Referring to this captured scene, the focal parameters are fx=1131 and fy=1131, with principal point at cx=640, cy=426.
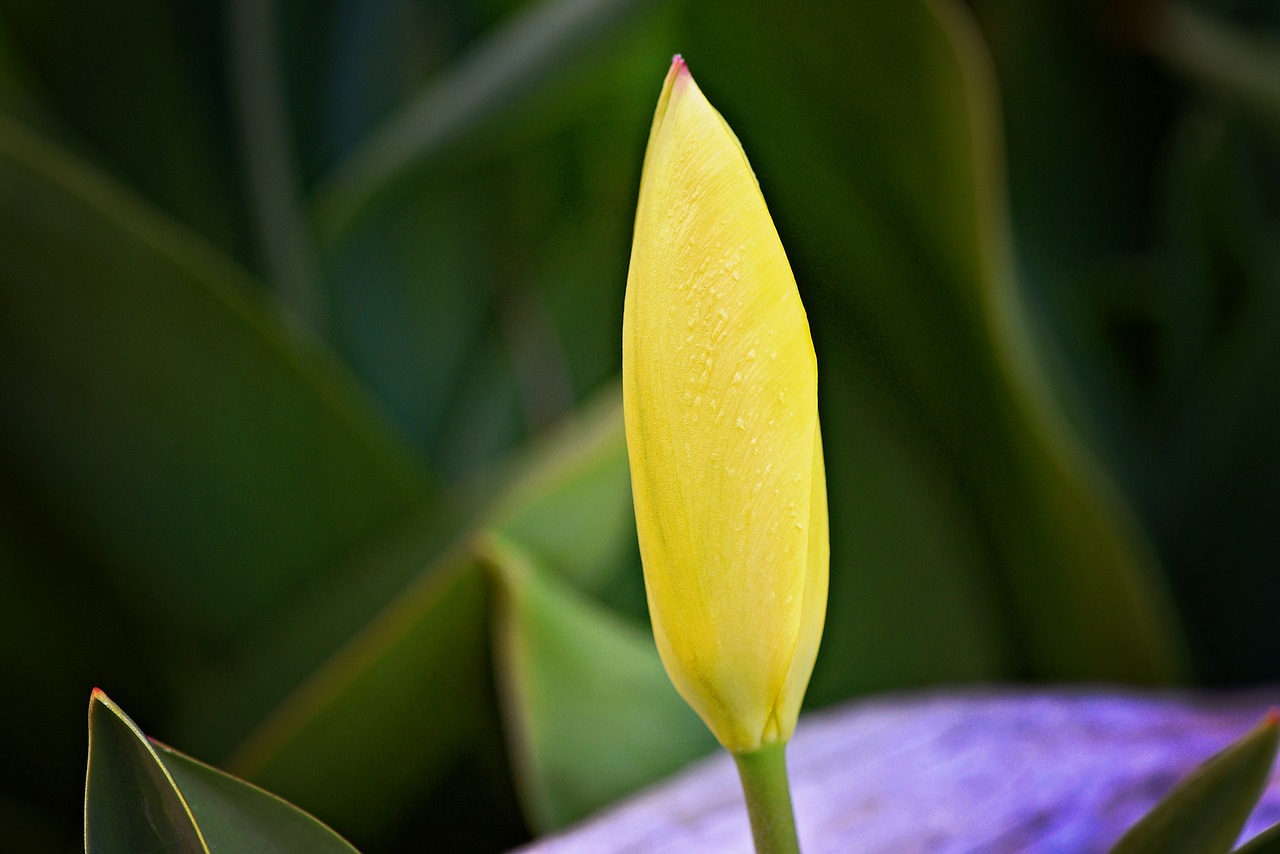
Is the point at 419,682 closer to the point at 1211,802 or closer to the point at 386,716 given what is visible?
the point at 386,716

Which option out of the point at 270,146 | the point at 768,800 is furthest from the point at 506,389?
the point at 768,800

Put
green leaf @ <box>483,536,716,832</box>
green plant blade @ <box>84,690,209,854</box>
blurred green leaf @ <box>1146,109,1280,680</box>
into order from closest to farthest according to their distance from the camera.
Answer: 1. green plant blade @ <box>84,690,209,854</box>
2. green leaf @ <box>483,536,716,832</box>
3. blurred green leaf @ <box>1146,109,1280,680</box>

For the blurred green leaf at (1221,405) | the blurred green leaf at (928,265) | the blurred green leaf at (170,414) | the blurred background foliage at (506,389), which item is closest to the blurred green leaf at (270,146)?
the blurred background foliage at (506,389)

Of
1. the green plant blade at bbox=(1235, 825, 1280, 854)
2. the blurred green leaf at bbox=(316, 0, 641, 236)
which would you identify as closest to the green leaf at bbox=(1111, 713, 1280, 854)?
the green plant blade at bbox=(1235, 825, 1280, 854)

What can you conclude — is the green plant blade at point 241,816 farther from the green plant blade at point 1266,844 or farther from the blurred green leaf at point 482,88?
the blurred green leaf at point 482,88

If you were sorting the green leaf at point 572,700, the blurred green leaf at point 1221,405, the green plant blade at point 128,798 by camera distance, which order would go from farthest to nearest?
the blurred green leaf at point 1221,405, the green leaf at point 572,700, the green plant blade at point 128,798

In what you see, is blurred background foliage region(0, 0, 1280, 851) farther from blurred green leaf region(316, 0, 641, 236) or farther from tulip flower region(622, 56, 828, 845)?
tulip flower region(622, 56, 828, 845)

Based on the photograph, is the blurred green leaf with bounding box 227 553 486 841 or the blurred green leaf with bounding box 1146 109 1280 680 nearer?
the blurred green leaf with bounding box 227 553 486 841

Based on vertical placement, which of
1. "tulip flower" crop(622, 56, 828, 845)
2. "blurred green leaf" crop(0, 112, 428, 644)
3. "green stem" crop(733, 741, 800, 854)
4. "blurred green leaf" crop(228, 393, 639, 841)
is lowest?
"green stem" crop(733, 741, 800, 854)
